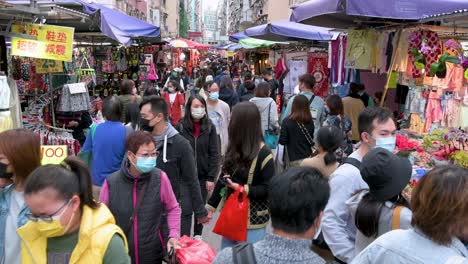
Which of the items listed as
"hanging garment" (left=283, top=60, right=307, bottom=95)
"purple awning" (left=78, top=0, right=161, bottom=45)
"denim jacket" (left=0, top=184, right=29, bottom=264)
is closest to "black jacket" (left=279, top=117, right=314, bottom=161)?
"purple awning" (left=78, top=0, right=161, bottom=45)

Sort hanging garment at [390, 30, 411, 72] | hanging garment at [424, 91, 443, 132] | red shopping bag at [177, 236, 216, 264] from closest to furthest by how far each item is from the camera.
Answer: red shopping bag at [177, 236, 216, 264]
hanging garment at [424, 91, 443, 132]
hanging garment at [390, 30, 411, 72]

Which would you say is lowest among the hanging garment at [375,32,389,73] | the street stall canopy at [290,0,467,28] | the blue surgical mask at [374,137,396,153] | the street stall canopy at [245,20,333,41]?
the blue surgical mask at [374,137,396,153]

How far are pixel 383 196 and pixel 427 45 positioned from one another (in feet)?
13.6

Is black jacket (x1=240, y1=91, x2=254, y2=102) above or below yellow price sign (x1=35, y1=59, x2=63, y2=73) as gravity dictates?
below

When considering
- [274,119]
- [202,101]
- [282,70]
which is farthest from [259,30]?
[202,101]

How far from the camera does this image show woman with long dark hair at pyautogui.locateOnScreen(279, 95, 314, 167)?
21.5 ft

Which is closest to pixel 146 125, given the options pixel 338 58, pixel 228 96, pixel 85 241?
pixel 85 241

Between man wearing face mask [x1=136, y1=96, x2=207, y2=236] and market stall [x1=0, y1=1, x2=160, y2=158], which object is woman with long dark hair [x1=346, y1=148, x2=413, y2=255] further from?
market stall [x1=0, y1=1, x2=160, y2=158]

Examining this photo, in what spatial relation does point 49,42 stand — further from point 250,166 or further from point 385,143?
point 385,143

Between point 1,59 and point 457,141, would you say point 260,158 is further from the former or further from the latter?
point 1,59

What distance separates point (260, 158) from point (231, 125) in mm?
397

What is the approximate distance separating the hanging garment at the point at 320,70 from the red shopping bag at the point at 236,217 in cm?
755

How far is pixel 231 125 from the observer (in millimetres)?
4230

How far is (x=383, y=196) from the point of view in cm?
272
